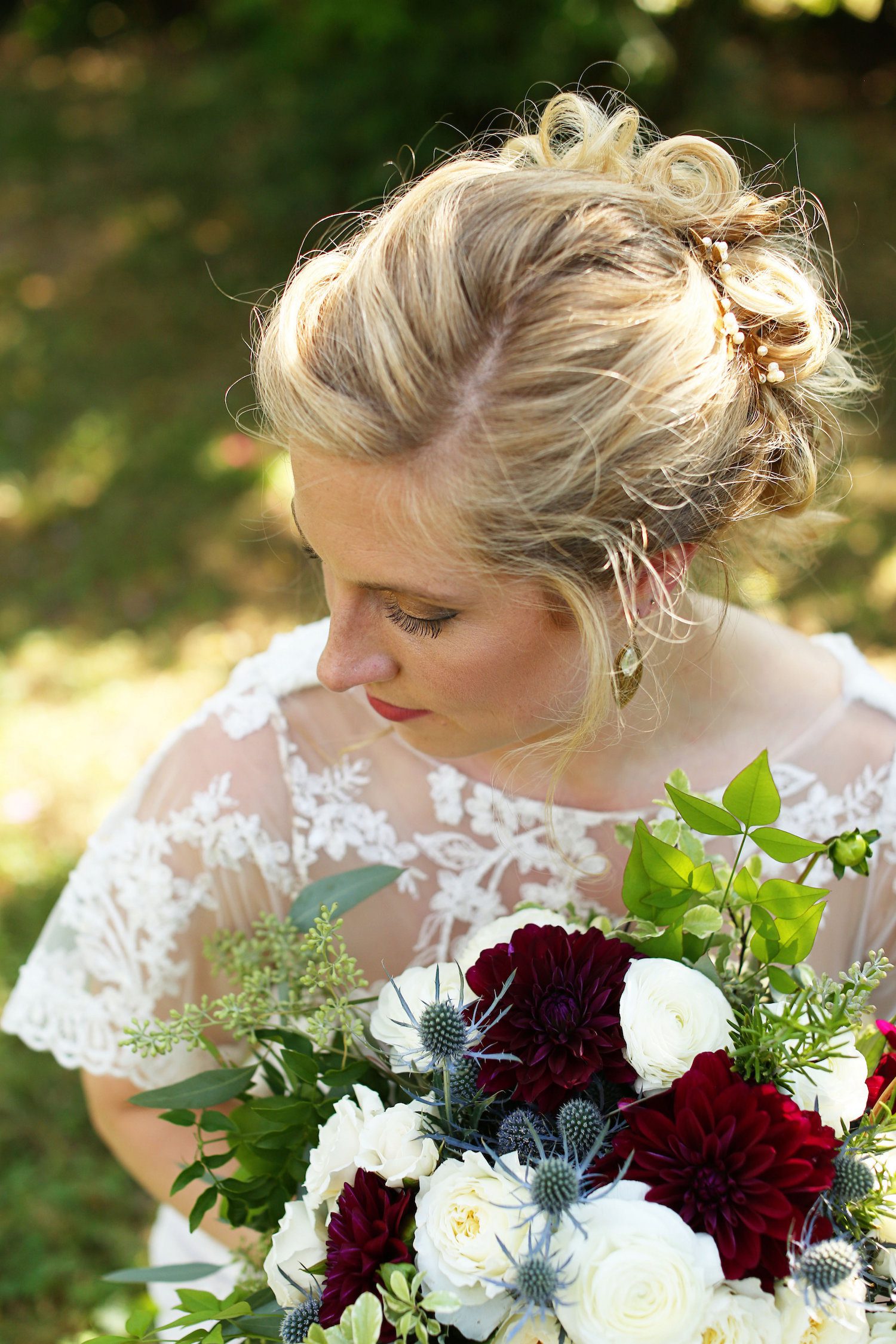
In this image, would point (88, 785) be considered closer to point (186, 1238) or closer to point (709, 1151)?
point (186, 1238)

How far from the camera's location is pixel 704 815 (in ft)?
3.78

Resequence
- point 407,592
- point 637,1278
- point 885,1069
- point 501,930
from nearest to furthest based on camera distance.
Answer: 1. point 637,1278
2. point 885,1069
3. point 501,930
4. point 407,592

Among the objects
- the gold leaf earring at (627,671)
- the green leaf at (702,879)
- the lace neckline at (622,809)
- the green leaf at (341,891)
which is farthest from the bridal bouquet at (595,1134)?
the lace neckline at (622,809)

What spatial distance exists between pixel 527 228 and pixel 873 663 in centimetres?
328

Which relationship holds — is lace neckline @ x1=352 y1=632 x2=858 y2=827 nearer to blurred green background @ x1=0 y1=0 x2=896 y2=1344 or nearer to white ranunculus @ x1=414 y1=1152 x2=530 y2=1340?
blurred green background @ x1=0 y1=0 x2=896 y2=1344

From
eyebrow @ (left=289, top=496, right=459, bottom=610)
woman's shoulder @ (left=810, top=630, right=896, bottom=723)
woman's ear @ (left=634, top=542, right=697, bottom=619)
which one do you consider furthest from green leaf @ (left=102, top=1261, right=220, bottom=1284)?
woman's shoulder @ (left=810, top=630, right=896, bottom=723)

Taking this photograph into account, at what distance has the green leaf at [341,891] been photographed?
141cm

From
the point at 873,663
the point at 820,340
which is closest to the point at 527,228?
the point at 820,340

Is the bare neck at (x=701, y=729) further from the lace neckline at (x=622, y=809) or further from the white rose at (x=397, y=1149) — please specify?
the white rose at (x=397, y=1149)

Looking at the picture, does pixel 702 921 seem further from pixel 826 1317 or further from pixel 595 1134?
pixel 826 1317

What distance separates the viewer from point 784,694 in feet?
6.09

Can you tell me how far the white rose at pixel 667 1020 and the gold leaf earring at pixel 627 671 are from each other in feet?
1.53

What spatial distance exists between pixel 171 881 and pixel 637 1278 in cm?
107

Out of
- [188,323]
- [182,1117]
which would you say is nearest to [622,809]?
[182,1117]
